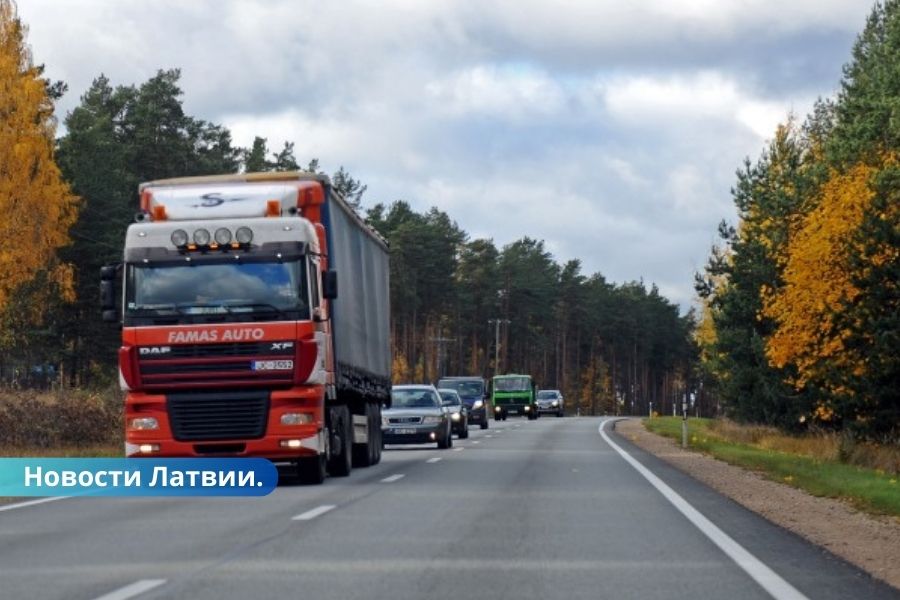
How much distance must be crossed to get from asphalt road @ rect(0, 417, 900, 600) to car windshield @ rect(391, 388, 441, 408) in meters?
14.6

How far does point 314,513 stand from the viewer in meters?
17.0

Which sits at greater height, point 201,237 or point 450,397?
point 201,237

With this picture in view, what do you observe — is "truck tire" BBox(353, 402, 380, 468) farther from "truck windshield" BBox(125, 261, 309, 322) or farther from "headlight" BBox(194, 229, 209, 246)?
"headlight" BBox(194, 229, 209, 246)

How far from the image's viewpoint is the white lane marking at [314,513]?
16.3 m

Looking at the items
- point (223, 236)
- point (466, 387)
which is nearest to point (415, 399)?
point (223, 236)

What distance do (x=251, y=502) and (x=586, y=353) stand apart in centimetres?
16995

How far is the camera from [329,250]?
902 inches

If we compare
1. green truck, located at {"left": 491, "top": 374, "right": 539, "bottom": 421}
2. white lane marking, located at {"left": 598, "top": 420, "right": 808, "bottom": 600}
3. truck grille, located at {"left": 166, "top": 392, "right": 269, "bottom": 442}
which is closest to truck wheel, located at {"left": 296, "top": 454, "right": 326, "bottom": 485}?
truck grille, located at {"left": 166, "top": 392, "right": 269, "bottom": 442}

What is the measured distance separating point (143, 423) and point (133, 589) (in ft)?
36.8

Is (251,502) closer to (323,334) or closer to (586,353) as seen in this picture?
(323,334)

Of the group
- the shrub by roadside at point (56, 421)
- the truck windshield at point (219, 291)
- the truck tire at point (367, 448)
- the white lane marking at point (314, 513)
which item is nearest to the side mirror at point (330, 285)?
the truck windshield at point (219, 291)

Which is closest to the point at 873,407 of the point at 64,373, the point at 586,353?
the point at 64,373

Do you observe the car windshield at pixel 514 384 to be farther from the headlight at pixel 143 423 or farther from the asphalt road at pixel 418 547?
the headlight at pixel 143 423

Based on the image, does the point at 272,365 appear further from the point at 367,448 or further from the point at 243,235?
the point at 367,448
